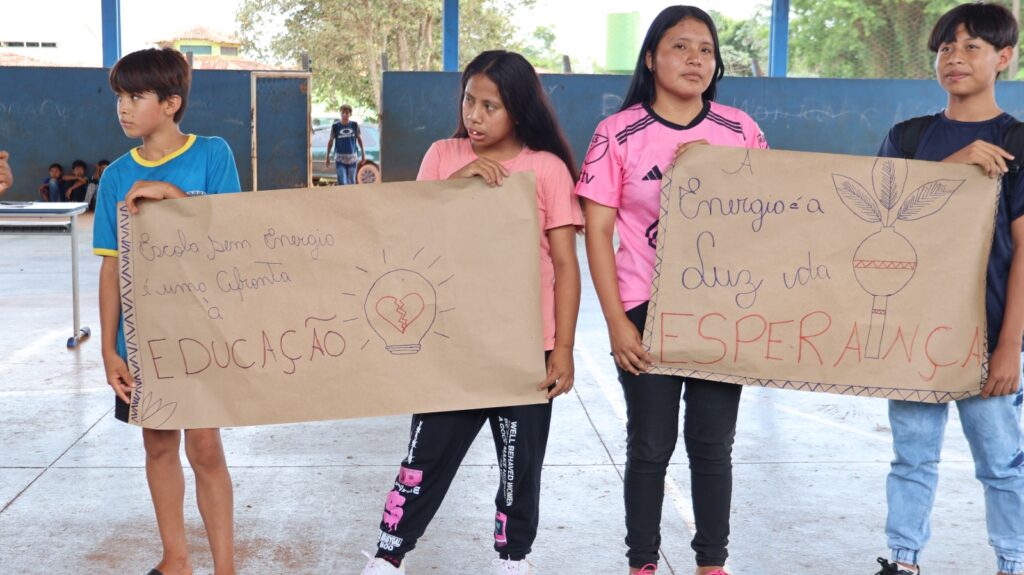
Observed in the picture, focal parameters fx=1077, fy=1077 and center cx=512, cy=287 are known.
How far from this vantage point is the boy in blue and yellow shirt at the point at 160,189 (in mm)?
2639

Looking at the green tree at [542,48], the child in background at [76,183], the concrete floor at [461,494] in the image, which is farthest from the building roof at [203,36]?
the concrete floor at [461,494]

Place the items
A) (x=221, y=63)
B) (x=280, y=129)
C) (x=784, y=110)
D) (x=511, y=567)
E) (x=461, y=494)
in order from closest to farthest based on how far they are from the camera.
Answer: (x=511, y=567)
(x=461, y=494)
(x=280, y=129)
(x=784, y=110)
(x=221, y=63)

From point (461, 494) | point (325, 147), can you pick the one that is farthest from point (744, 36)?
point (461, 494)

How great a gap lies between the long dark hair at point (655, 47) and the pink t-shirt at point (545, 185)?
26 centimetres

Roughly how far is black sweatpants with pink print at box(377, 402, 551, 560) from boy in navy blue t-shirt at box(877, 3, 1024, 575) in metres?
0.96

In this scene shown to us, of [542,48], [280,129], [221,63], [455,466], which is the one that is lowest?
[455,466]

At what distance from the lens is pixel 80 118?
1664 centimetres

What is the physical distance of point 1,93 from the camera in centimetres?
1650

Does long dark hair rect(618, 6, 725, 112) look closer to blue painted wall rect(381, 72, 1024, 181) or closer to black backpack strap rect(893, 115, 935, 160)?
black backpack strap rect(893, 115, 935, 160)

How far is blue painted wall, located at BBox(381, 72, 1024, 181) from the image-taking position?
A: 16750mm

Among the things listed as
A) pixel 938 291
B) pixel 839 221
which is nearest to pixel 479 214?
pixel 839 221

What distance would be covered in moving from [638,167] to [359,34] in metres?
19.9

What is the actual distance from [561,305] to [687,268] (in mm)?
325

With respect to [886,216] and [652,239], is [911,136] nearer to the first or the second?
[886,216]
